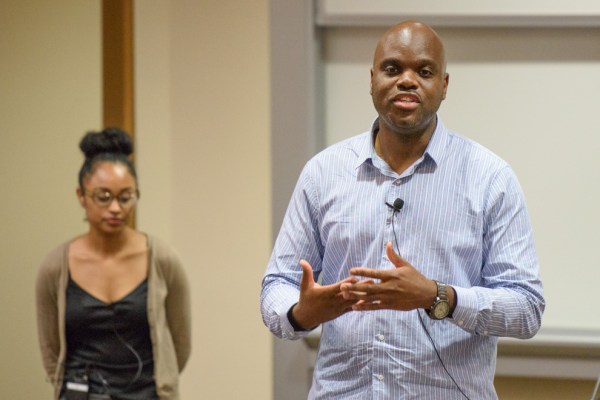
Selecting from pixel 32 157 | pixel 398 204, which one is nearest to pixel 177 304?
pixel 32 157

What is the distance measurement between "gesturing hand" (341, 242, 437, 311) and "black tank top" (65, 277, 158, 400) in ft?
5.52

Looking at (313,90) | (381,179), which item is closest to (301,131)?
(313,90)

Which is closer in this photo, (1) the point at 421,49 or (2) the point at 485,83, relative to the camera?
(1) the point at 421,49

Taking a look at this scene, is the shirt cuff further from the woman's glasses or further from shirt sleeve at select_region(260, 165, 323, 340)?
the woman's glasses

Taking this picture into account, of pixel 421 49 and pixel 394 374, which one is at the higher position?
pixel 421 49

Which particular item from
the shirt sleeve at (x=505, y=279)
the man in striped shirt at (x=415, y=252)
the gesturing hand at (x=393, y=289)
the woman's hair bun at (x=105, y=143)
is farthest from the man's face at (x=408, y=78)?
the woman's hair bun at (x=105, y=143)

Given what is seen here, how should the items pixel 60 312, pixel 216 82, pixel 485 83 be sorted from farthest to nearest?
pixel 216 82
pixel 485 83
pixel 60 312

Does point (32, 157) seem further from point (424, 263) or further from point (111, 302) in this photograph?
point (424, 263)

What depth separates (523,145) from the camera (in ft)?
12.6

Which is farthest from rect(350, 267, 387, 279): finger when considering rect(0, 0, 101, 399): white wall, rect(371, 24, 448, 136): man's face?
rect(0, 0, 101, 399): white wall

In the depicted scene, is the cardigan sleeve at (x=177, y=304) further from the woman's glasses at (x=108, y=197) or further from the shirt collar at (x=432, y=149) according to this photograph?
the shirt collar at (x=432, y=149)

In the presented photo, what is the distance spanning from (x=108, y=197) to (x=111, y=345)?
0.55 meters

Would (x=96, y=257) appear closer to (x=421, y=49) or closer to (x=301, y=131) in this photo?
(x=301, y=131)

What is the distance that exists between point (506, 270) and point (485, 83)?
175 cm
